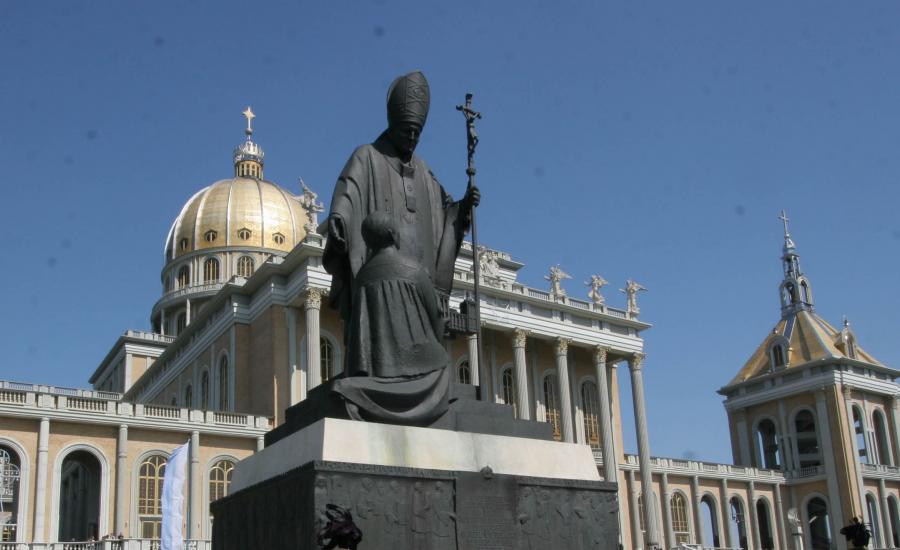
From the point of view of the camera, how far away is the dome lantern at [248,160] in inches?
3219

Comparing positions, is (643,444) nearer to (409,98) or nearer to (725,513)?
(725,513)

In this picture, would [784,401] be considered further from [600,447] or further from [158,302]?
[158,302]

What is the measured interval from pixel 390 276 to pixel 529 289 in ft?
145

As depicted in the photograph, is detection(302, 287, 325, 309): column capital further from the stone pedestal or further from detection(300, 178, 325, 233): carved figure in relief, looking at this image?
the stone pedestal

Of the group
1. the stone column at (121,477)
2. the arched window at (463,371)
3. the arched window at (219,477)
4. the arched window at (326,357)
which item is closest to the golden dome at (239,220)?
the arched window at (463,371)

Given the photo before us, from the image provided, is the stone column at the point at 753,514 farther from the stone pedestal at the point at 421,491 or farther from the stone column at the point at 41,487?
the stone pedestal at the point at 421,491

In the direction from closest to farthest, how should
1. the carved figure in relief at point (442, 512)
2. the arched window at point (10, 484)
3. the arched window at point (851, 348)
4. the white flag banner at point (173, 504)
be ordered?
the carved figure in relief at point (442, 512), the white flag banner at point (173, 504), the arched window at point (10, 484), the arched window at point (851, 348)

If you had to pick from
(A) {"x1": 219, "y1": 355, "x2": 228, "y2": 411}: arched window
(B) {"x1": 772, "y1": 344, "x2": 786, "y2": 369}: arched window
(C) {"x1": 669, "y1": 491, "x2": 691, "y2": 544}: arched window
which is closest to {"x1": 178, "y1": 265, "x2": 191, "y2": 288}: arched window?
(A) {"x1": 219, "y1": 355, "x2": 228, "y2": 411}: arched window

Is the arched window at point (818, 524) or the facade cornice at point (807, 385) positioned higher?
the facade cornice at point (807, 385)

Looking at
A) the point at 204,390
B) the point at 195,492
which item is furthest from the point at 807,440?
the point at 195,492

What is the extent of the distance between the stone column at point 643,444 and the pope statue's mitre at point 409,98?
45779 millimetres

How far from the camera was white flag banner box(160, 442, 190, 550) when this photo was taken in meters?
29.2

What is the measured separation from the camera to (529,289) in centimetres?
5259

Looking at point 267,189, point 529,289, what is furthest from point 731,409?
point 267,189
